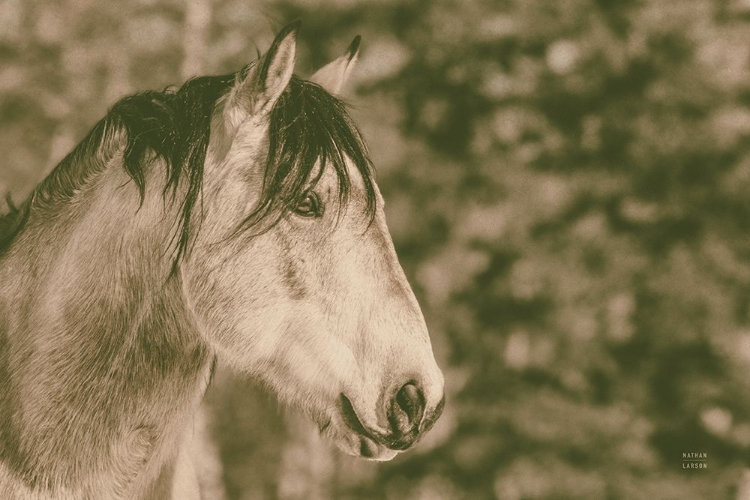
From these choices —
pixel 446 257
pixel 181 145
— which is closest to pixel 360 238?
pixel 181 145

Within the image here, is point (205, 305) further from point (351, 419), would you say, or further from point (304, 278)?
point (351, 419)

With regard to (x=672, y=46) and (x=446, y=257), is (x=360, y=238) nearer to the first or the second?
(x=446, y=257)

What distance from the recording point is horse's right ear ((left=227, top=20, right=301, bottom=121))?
3.27 ft

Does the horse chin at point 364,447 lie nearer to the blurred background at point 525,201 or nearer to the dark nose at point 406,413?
the dark nose at point 406,413

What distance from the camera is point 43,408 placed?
1077 millimetres

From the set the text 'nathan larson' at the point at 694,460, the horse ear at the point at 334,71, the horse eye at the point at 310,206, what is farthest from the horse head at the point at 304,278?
the text 'nathan larson' at the point at 694,460

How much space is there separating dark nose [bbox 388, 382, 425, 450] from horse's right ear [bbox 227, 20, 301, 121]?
1.59ft

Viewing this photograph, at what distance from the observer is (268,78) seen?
1.03m

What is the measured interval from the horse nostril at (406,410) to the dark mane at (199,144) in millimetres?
287

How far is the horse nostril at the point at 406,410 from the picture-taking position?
3.41 ft

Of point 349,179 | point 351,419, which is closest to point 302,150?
point 349,179

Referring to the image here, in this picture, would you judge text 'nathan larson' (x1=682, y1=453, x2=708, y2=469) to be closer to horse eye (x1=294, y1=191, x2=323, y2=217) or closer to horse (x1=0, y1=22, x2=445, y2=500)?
horse (x1=0, y1=22, x2=445, y2=500)

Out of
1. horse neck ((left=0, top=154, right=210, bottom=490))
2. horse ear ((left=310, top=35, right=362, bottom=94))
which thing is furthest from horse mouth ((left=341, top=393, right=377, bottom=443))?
horse ear ((left=310, top=35, right=362, bottom=94))

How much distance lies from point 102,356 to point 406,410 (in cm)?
48
